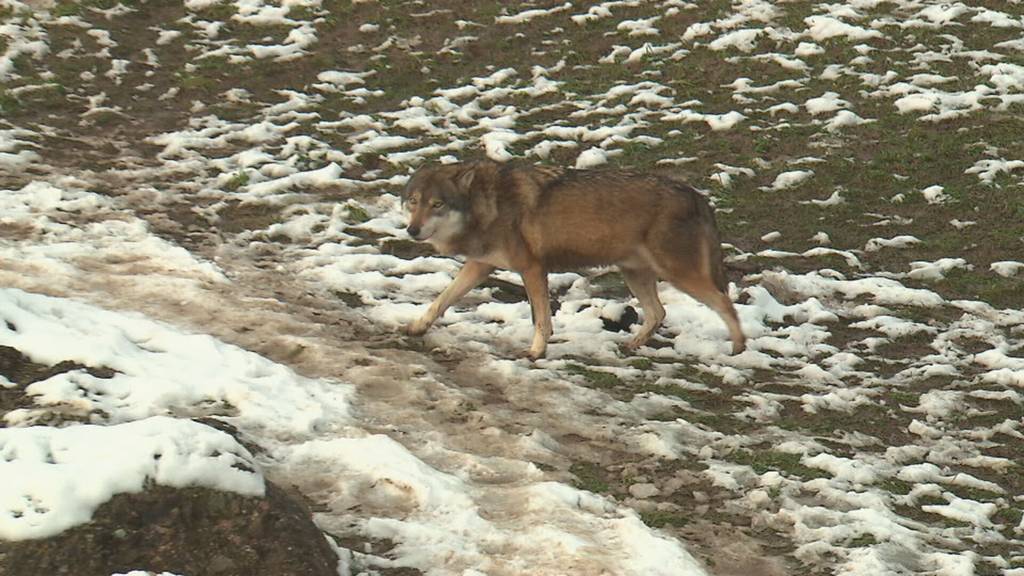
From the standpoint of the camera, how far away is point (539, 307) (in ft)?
31.3

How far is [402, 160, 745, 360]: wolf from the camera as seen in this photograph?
31.4 feet

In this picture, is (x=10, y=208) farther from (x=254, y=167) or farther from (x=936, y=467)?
(x=936, y=467)

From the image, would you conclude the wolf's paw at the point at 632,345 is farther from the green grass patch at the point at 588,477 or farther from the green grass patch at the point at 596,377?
the green grass patch at the point at 588,477

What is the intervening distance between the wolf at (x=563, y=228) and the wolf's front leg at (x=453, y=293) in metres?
0.01

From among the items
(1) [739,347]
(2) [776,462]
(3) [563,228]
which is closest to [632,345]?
(1) [739,347]

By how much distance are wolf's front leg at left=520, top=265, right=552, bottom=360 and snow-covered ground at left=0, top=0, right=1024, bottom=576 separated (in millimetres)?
194

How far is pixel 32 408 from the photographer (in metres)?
6.61

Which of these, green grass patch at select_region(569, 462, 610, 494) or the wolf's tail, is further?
the wolf's tail

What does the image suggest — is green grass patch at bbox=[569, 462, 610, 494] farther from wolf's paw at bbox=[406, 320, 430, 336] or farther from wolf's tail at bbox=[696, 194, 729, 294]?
wolf's tail at bbox=[696, 194, 729, 294]

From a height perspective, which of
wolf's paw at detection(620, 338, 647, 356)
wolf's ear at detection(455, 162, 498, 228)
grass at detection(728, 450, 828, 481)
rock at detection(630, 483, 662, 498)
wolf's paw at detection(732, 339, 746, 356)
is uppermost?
wolf's ear at detection(455, 162, 498, 228)

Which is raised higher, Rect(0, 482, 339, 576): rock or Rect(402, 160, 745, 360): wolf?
Rect(0, 482, 339, 576): rock

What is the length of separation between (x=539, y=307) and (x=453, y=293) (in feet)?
2.66

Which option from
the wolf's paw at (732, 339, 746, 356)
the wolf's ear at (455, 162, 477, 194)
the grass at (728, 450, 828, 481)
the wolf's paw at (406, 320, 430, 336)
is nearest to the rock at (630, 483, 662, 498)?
the grass at (728, 450, 828, 481)

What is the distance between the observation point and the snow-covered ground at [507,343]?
638 centimetres
